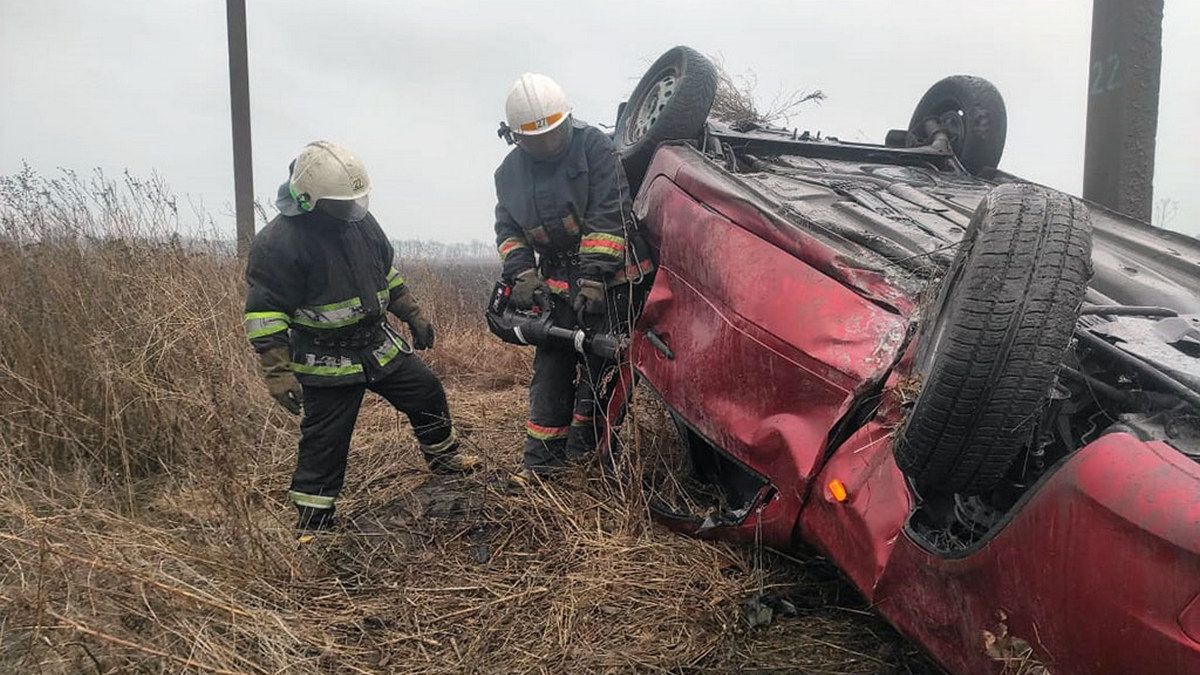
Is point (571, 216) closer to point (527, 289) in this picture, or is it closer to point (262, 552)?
point (527, 289)

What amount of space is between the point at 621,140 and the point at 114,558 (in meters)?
2.68

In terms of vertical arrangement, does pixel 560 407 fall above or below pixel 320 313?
below

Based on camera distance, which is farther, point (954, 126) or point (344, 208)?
point (954, 126)

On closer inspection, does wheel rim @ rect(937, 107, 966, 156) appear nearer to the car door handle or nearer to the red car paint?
the red car paint

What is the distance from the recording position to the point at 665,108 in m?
3.36

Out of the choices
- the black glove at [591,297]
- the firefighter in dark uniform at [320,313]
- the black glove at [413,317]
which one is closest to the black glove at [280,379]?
the firefighter in dark uniform at [320,313]

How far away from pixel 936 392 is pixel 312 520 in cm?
265

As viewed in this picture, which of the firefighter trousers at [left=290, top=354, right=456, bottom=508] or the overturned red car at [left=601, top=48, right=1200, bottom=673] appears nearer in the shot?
the overturned red car at [left=601, top=48, right=1200, bottom=673]

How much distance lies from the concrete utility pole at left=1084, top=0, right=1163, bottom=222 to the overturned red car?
1.10 metres

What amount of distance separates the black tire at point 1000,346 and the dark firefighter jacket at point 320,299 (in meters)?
2.45

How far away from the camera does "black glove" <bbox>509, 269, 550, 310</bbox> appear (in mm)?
3596

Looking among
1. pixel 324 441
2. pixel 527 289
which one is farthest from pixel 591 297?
pixel 324 441

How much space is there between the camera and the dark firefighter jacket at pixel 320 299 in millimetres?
3195

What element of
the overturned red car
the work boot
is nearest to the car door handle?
the overturned red car
